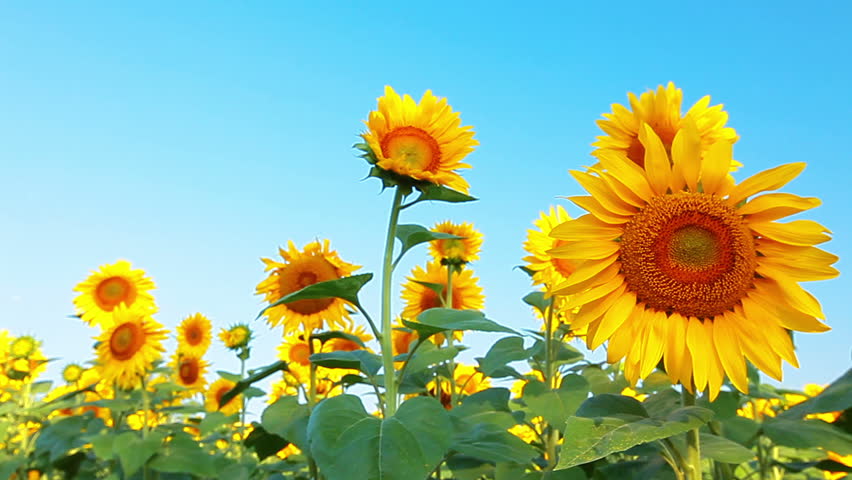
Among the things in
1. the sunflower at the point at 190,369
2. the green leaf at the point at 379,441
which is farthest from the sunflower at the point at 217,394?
the green leaf at the point at 379,441

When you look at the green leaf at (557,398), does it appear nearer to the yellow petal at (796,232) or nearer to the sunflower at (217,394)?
the yellow petal at (796,232)

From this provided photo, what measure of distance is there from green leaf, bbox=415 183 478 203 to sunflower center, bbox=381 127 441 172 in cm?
8

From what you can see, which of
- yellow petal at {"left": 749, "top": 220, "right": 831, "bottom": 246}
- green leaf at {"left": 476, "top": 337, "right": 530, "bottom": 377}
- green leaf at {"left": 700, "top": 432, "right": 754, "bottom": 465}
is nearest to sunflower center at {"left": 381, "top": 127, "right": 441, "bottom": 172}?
green leaf at {"left": 476, "top": 337, "right": 530, "bottom": 377}

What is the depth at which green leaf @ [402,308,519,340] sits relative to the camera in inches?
79.5

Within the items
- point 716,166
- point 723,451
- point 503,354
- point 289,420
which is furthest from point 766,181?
point 289,420

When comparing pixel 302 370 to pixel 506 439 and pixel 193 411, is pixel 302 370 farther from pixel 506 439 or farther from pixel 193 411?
pixel 506 439

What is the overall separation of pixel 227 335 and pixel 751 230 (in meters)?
3.90

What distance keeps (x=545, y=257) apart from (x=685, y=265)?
50.8 inches

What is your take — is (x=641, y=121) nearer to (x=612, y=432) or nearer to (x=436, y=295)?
(x=612, y=432)

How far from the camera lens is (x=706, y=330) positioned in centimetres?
193

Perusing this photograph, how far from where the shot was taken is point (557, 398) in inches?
100.0

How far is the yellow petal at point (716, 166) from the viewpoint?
6.09 ft

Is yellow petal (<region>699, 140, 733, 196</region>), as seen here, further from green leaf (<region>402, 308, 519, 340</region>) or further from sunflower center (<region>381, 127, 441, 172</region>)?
sunflower center (<region>381, 127, 441, 172</region>)

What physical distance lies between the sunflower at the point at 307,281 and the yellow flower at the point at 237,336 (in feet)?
5.15
